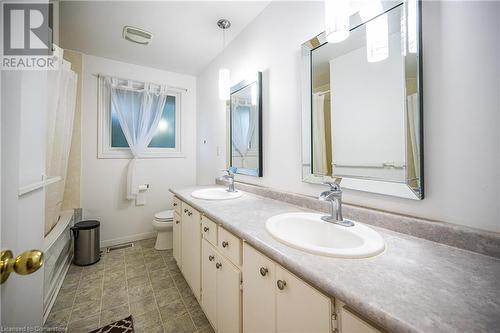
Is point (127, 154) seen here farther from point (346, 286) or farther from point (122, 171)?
point (346, 286)

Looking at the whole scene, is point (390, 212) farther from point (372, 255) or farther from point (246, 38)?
point (246, 38)

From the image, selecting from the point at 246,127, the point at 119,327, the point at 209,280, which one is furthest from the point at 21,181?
the point at 246,127

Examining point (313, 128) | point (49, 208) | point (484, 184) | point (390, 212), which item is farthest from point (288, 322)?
point (49, 208)

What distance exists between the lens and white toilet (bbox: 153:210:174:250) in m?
2.37

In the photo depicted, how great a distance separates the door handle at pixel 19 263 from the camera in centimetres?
40

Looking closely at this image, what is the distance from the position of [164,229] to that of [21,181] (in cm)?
201

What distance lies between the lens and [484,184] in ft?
2.20

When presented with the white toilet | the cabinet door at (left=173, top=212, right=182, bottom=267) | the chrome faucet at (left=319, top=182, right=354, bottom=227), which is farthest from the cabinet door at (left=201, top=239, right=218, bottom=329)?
the white toilet

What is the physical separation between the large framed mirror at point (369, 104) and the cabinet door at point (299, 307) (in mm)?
600

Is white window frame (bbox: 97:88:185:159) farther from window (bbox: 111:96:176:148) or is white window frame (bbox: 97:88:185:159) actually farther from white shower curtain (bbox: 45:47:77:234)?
white shower curtain (bbox: 45:47:77:234)

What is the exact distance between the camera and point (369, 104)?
0.99m

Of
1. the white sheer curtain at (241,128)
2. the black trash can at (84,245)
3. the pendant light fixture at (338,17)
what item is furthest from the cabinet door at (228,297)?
the black trash can at (84,245)

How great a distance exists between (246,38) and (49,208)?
7.66 feet

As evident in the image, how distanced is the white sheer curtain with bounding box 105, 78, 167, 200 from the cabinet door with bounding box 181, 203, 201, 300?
4.36 feet
